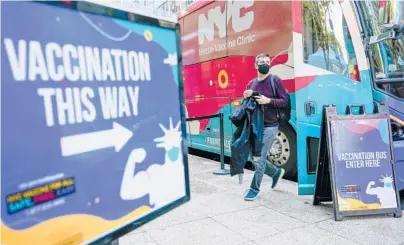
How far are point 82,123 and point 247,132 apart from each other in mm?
3820

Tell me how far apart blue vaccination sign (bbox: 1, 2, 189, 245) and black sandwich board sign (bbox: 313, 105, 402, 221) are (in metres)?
2.96

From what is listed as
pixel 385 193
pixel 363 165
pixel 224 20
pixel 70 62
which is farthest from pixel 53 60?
pixel 224 20

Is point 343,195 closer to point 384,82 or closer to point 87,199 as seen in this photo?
point 384,82

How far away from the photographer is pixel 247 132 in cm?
505

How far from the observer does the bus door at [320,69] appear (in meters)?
4.91

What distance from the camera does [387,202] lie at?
4.30 m

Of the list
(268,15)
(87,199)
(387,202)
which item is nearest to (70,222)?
(87,199)

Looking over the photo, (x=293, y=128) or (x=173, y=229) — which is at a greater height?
(x=293, y=128)

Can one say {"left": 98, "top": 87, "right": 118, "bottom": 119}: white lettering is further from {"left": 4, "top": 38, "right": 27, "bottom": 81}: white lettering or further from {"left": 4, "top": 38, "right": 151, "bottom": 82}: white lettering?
{"left": 4, "top": 38, "right": 27, "bottom": 81}: white lettering

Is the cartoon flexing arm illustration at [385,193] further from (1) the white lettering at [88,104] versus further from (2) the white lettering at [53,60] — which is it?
(2) the white lettering at [53,60]

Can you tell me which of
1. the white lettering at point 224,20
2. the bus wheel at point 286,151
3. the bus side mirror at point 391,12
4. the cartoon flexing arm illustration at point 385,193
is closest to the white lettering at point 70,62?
the cartoon flexing arm illustration at point 385,193

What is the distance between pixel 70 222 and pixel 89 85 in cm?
47

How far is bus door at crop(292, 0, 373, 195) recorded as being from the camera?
16.1ft

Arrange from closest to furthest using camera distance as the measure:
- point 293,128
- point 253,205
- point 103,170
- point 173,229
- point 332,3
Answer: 1. point 103,170
2. point 173,229
3. point 253,205
4. point 332,3
5. point 293,128
